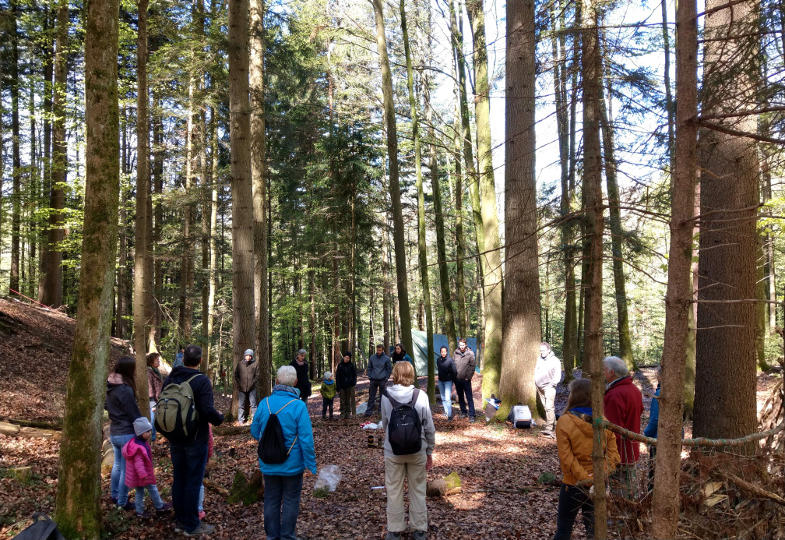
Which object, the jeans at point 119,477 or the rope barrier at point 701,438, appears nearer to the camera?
the rope barrier at point 701,438

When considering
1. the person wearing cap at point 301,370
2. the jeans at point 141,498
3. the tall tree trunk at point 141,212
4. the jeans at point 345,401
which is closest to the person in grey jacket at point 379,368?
the jeans at point 345,401

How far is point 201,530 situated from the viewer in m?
5.18

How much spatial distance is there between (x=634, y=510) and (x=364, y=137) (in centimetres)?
1381

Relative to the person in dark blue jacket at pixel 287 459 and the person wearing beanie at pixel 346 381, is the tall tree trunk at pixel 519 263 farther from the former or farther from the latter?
the person in dark blue jacket at pixel 287 459

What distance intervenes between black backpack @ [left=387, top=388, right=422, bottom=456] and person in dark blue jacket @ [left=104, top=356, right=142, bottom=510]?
280 cm

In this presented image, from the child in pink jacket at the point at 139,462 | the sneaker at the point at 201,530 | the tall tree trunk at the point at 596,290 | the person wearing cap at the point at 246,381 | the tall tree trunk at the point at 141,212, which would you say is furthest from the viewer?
the person wearing cap at the point at 246,381

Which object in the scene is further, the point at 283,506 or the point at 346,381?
the point at 346,381

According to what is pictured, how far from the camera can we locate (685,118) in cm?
256

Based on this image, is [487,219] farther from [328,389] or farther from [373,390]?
[328,389]

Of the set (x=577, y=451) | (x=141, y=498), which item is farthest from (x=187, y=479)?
(x=577, y=451)

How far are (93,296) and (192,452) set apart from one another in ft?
5.79

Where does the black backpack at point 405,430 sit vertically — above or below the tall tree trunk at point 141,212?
below

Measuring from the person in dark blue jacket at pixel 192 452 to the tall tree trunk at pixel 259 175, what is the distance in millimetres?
5032

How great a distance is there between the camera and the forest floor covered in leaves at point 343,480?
17.4 ft
